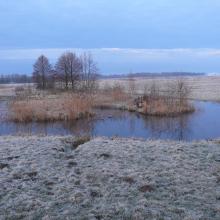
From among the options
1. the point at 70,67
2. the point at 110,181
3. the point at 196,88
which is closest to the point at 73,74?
the point at 70,67

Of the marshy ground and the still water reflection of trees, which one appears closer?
the marshy ground

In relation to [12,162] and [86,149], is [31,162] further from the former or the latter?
[86,149]

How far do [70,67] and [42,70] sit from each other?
388 inches

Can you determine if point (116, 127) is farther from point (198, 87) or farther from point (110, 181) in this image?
point (198, 87)

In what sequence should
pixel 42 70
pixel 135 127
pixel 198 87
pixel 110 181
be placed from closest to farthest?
1. pixel 110 181
2. pixel 135 127
3. pixel 198 87
4. pixel 42 70

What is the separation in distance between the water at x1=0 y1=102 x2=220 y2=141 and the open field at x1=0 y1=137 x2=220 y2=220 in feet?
25.6

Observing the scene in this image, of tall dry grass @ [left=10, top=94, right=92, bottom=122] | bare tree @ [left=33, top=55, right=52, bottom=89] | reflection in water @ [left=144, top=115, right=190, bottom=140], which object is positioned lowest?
reflection in water @ [left=144, top=115, right=190, bottom=140]

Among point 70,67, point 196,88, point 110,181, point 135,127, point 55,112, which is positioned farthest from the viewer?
point 196,88

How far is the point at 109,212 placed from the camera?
5660 mm

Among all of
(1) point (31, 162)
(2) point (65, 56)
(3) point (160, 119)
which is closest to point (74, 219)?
(1) point (31, 162)

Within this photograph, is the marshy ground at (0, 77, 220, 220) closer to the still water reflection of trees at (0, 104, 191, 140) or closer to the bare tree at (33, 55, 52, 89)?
the still water reflection of trees at (0, 104, 191, 140)

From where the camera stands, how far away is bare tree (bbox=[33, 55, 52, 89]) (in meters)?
59.5

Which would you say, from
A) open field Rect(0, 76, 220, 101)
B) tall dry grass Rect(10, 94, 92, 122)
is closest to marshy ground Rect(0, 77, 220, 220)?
tall dry grass Rect(10, 94, 92, 122)

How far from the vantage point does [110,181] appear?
23.4 feet
